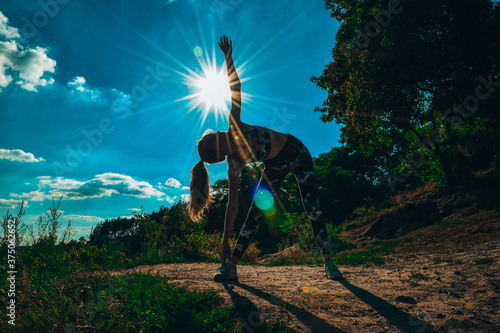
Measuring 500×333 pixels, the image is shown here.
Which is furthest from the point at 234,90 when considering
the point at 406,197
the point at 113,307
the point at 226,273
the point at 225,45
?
the point at 406,197

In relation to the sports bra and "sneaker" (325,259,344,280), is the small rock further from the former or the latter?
the sports bra

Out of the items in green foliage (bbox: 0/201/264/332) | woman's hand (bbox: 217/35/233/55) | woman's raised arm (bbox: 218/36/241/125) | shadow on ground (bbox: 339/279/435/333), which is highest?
woman's hand (bbox: 217/35/233/55)

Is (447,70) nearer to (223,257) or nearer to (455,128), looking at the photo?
(455,128)

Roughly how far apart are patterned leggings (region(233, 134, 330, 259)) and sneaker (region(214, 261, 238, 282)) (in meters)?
0.18

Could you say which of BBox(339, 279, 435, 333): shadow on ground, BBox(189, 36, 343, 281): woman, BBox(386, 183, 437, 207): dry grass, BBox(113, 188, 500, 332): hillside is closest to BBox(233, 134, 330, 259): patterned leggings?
BBox(189, 36, 343, 281): woman

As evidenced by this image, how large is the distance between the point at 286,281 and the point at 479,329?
1.95 m

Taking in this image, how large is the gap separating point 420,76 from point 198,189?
1052 centimetres

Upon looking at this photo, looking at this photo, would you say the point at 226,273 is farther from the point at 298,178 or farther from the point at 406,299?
the point at 406,299

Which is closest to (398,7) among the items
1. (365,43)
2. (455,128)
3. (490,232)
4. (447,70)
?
(365,43)

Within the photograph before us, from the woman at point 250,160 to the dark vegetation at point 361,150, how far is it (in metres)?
0.94

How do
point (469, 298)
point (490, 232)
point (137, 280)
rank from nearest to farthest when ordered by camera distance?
1. point (469, 298)
2. point (137, 280)
3. point (490, 232)

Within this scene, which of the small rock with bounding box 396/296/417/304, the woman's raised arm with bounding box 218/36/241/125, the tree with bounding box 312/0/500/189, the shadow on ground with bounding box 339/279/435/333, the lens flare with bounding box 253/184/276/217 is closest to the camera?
the shadow on ground with bounding box 339/279/435/333

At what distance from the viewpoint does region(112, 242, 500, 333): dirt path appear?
1.87 meters

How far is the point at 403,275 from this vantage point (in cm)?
324
